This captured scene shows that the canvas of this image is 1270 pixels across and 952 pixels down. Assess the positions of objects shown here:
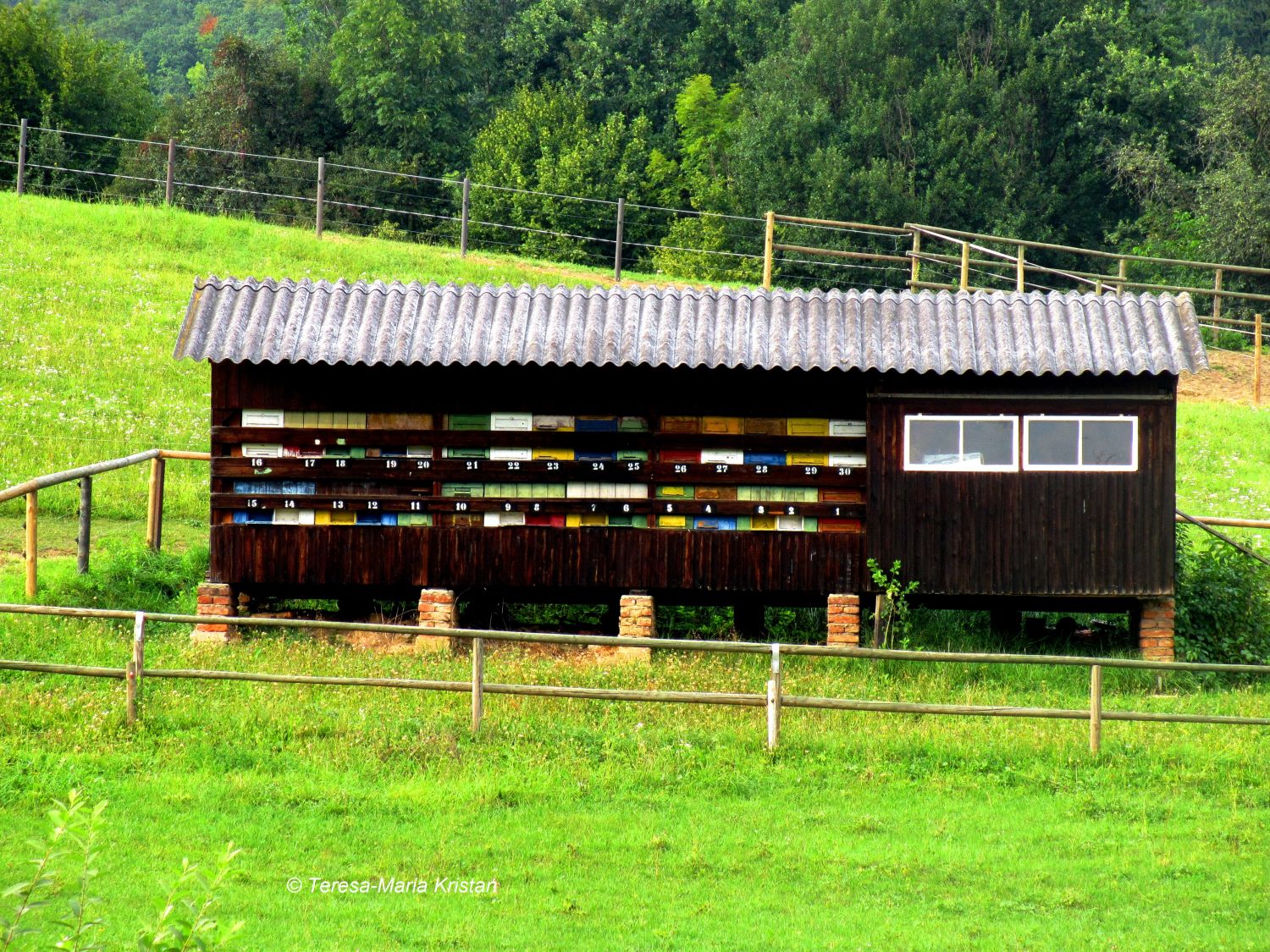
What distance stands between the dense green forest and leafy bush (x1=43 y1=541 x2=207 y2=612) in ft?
85.8

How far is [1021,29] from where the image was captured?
4988 centimetres

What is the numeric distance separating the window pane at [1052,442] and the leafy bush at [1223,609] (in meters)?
2.26

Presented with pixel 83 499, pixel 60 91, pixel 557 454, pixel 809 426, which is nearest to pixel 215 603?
pixel 83 499

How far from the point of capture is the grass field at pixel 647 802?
33.1 feet

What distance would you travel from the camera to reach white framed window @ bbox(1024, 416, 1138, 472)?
1662cm

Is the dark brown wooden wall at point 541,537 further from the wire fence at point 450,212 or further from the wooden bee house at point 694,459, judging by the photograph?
the wire fence at point 450,212

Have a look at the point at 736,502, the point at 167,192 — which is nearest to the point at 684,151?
the point at 167,192

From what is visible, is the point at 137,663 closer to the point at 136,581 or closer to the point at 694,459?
the point at 136,581

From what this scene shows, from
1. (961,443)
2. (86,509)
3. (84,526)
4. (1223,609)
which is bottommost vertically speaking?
(1223,609)

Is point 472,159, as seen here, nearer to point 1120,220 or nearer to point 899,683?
point 1120,220

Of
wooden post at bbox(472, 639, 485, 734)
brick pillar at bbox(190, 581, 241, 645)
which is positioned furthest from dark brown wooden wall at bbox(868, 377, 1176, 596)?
brick pillar at bbox(190, 581, 241, 645)

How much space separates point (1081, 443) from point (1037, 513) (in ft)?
2.71

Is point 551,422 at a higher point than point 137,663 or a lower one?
higher

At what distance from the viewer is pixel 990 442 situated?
54.9 feet
